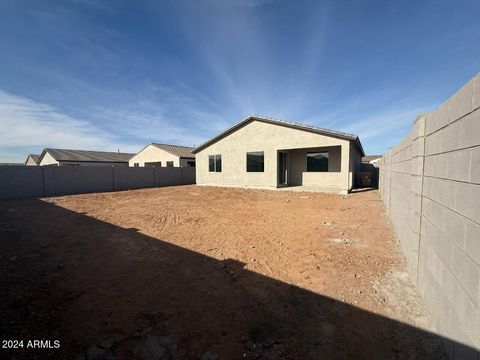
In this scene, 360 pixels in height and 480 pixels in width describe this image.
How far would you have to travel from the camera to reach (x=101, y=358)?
6.75ft

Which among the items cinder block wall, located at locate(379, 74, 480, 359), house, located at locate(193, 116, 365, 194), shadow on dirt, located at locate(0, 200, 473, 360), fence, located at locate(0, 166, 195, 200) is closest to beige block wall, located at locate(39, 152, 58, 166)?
fence, located at locate(0, 166, 195, 200)

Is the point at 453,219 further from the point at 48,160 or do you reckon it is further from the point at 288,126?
the point at 48,160

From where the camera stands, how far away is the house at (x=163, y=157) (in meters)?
24.1

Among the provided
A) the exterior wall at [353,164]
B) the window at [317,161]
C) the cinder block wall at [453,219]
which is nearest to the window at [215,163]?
the window at [317,161]

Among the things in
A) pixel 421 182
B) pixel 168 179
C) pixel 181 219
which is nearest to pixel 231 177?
pixel 168 179

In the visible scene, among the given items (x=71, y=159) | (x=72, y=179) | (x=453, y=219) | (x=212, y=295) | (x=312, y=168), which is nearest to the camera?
(x=453, y=219)

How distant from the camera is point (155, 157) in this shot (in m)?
25.9

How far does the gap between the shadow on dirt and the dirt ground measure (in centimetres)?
1

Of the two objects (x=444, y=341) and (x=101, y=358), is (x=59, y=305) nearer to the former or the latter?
(x=101, y=358)

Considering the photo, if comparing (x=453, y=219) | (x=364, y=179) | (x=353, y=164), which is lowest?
(x=364, y=179)

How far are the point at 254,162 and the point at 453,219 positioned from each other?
1400 cm

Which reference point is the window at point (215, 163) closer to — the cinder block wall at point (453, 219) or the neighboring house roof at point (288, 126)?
the neighboring house roof at point (288, 126)

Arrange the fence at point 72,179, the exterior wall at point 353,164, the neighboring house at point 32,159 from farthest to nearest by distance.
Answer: the neighboring house at point 32,159 → the fence at point 72,179 → the exterior wall at point 353,164

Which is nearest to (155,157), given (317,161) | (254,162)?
(254,162)
